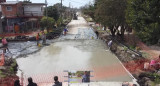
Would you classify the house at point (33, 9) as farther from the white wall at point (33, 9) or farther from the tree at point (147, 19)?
the tree at point (147, 19)

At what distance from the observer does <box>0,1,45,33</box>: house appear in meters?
37.6

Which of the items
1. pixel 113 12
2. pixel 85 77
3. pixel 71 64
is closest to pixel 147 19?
pixel 85 77

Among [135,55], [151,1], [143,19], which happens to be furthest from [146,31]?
[135,55]

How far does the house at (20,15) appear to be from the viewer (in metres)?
37.6

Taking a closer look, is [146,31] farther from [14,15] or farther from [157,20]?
[14,15]

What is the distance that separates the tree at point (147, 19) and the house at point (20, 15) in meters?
26.4

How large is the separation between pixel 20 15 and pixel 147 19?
3071 centimetres

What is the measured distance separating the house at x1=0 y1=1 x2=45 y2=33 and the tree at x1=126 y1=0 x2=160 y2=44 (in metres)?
26.4

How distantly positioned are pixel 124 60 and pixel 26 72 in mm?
8488

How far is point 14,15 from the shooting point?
1547 inches

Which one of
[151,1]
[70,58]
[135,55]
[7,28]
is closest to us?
[151,1]

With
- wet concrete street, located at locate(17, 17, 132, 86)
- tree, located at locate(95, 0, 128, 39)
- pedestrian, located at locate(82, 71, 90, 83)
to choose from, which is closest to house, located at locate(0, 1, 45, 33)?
wet concrete street, located at locate(17, 17, 132, 86)

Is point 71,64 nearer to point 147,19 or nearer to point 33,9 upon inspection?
point 147,19

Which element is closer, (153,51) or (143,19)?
(143,19)
